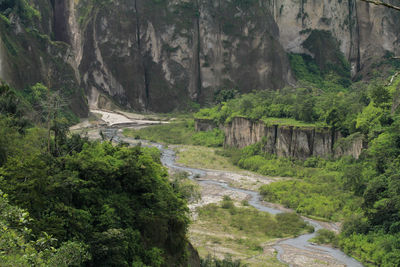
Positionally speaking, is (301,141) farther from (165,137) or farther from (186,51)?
(186,51)

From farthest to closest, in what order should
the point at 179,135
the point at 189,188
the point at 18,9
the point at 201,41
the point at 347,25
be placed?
the point at 347,25 → the point at 201,41 → the point at 179,135 → the point at 18,9 → the point at 189,188

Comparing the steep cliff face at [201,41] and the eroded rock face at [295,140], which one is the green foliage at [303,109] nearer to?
the eroded rock face at [295,140]

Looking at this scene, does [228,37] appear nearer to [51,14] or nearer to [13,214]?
[51,14]

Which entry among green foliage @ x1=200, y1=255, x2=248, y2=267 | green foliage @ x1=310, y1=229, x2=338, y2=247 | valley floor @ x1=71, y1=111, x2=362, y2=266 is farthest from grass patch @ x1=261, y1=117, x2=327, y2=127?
green foliage @ x1=200, y1=255, x2=248, y2=267

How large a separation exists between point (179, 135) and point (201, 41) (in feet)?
164

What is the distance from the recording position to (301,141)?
6000 centimetres

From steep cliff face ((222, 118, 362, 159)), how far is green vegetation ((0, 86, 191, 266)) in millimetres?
32400

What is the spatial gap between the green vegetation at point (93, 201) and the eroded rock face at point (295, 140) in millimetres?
33010

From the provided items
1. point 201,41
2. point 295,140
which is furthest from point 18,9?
point 201,41

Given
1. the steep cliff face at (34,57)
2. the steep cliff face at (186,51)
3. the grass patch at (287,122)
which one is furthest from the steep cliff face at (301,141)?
the steep cliff face at (186,51)

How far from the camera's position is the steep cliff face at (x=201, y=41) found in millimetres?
127625

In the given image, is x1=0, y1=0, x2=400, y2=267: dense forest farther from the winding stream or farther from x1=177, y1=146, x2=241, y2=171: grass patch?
x1=177, y1=146, x2=241, y2=171: grass patch

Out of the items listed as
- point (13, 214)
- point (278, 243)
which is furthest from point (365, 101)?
point (13, 214)

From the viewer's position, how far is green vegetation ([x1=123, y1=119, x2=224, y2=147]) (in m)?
83.2
